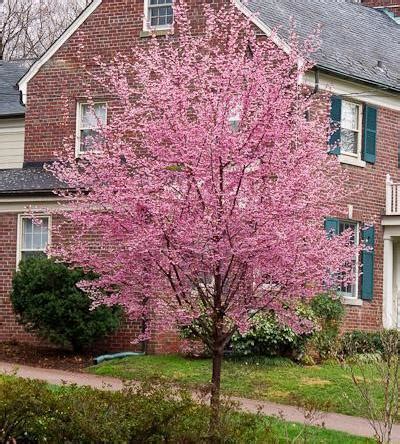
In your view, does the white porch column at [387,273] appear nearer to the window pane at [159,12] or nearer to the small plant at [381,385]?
the small plant at [381,385]

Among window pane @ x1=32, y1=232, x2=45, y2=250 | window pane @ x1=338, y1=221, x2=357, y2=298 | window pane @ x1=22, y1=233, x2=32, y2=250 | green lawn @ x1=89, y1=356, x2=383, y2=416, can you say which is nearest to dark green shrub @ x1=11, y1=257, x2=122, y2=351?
green lawn @ x1=89, y1=356, x2=383, y2=416

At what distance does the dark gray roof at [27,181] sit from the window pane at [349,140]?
6.13 meters

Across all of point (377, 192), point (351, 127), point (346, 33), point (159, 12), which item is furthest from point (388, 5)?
point (159, 12)

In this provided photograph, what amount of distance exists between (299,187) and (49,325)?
11.1 meters

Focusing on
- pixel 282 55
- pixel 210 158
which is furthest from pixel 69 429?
pixel 282 55

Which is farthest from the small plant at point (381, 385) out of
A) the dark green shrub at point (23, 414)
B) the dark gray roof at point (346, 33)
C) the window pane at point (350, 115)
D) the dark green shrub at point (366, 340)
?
the dark gray roof at point (346, 33)

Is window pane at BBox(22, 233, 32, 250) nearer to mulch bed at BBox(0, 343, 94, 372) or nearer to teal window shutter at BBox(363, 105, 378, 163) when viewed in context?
mulch bed at BBox(0, 343, 94, 372)

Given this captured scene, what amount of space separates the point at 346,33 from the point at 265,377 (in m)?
11.3

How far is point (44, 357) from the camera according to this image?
894 inches

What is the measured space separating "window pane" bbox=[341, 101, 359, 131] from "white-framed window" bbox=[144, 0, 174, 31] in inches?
169

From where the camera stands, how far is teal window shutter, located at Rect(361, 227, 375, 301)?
80.8 ft

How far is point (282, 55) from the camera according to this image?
1395cm

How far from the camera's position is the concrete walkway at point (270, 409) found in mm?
15120

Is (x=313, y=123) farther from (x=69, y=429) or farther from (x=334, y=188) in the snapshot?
(x=69, y=429)
